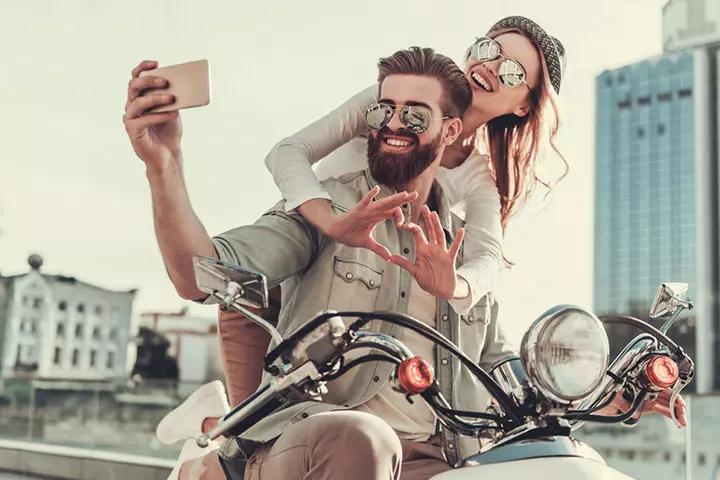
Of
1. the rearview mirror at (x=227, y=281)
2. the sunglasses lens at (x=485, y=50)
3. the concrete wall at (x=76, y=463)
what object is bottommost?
the concrete wall at (x=76, y=463)

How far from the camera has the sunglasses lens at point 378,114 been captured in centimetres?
180

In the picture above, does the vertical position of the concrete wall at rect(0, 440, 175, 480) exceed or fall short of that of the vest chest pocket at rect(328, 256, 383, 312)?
it falls short

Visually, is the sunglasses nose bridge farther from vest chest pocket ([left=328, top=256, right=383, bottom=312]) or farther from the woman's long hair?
the woman's long hair

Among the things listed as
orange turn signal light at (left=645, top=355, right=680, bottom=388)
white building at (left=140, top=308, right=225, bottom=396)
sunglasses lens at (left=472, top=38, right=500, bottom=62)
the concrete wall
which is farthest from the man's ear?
white building at (left=140, top=308, right=225, bottom=396)

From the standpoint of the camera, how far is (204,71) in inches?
54.7

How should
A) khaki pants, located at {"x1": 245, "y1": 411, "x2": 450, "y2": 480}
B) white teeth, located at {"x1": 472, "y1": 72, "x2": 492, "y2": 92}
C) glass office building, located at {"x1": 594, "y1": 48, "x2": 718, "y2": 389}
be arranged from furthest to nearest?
1. glass office building, located at {"x1": 594, "y1": 48, "x2": 718, "y2": 389}
2. white teeth, located at {"x1": 472, "y1": 72, "x2": 492, "y2": 92}
3. khaki pants, located at {"x1": 245, "y1": 411, "x2": 450, "y2": 480}

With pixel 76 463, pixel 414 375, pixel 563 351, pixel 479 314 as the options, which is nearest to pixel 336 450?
pixel 414 375

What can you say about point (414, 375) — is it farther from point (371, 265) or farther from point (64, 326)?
point (64, 326)

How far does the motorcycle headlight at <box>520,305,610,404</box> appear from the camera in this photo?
49.4 inches

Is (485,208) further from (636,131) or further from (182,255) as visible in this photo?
(636,131)

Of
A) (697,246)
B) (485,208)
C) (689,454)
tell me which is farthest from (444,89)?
(697,246)

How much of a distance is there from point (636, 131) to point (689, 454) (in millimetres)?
75294

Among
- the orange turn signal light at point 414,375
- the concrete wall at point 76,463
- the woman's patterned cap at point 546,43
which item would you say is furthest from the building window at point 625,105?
the orange turn signal light at point 414,375

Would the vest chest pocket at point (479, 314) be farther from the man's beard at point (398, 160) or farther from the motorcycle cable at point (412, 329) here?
the motorcycle cable at point (412, 329)
